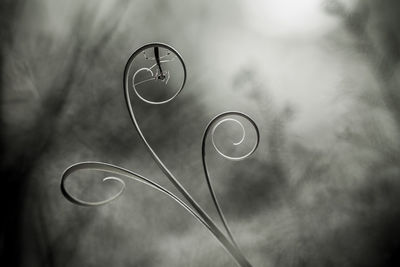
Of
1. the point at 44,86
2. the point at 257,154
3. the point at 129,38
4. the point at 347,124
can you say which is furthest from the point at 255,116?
the point at 44,86

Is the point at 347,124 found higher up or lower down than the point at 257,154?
lower down

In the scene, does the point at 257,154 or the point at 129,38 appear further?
the point at 257,154

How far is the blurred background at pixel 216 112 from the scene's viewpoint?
10.6ft

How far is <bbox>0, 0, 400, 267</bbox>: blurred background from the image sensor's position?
3.24m

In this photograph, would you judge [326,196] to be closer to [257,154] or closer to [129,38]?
[257,154]

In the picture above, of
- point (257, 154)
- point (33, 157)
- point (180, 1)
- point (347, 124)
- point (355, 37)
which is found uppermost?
point (180, 1)

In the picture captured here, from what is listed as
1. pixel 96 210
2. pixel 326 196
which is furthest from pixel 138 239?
pixel 326 196

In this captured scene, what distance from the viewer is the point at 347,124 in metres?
3.38

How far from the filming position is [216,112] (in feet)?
11.2

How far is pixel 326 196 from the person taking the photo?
3385 millimetres

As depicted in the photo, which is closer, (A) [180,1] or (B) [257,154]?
(A) [180,1]

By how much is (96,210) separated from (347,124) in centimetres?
270

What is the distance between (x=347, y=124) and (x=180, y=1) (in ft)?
6.87

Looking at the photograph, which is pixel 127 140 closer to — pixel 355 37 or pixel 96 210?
pixel 96 210
